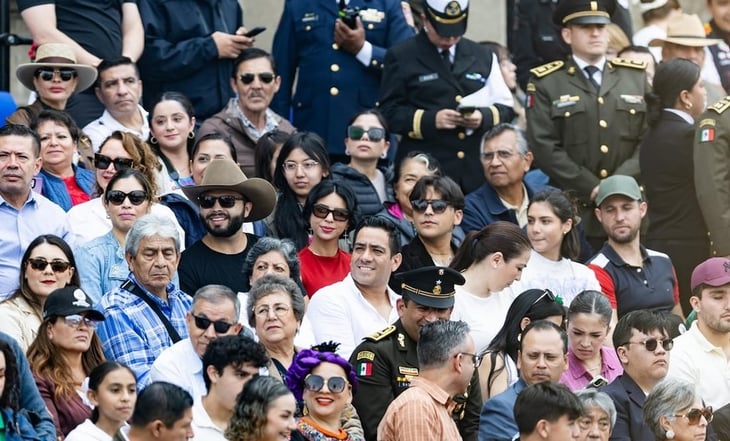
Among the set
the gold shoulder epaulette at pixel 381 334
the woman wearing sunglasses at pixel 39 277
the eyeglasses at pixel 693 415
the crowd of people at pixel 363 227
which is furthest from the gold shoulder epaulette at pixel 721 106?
the woman wearing sunglasses at pixel 39 277

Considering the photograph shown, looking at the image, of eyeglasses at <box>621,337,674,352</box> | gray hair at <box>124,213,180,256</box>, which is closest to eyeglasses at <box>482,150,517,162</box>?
eyeglasses at <box>621,337,674,352</box>

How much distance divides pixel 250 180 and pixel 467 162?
271cm

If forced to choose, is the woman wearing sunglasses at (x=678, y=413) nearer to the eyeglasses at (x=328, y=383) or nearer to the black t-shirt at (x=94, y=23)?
the eyeglasses at (x=328, y=383)

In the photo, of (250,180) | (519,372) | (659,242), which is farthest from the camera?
(659,242)

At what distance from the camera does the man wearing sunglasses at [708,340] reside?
11406 mm

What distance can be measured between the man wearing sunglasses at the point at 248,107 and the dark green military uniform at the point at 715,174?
119 inches

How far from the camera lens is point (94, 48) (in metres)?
13.7

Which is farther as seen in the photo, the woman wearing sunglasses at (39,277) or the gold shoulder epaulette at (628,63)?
the gold shoulder epaulette at (628,63)

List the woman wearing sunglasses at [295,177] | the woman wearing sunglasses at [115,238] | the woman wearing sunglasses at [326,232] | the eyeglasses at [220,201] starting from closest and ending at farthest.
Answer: the woman wearing sunglasses at [115,238] → the eyeglasses at [220,201] → the woman wearing sunglasses at [326,232] → the woman wearing sunglasses at [295,177]

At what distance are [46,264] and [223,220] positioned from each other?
1498mm

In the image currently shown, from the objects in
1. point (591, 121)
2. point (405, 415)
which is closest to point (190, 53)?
point (591, 121)

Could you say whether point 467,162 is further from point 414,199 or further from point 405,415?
point 405,415

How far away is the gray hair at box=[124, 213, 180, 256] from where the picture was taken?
34.8 feet

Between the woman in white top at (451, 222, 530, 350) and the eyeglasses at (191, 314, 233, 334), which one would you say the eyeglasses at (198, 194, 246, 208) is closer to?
the woman in white top at (451, 222, 530, 350)
